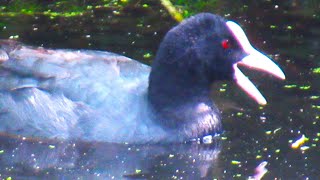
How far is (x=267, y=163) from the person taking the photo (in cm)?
795

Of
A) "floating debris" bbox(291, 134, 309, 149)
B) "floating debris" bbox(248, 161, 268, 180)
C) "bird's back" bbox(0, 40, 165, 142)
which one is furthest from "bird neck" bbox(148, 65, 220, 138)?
"floating debris" bbox(248, 161, 268, 180)

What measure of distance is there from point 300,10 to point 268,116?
112 inches

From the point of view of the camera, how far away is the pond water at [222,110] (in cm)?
788

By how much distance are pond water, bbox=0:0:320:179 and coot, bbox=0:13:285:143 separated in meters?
0.15

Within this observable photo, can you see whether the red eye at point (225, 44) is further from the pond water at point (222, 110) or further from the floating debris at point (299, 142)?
the floating debris at point (299, 142)

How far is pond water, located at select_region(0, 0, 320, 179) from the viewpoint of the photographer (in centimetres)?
788

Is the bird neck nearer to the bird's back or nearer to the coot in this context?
the coot

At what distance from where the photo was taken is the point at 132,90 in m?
8.67

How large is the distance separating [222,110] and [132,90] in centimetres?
91

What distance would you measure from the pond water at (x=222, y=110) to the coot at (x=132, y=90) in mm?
146

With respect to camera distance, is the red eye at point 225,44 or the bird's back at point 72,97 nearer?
the bird's back at point 72,97

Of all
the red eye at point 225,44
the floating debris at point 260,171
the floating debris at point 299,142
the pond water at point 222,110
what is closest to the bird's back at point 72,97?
the pond water at point 222,110

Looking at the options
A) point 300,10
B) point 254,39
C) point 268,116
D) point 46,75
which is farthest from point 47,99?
point 300,10

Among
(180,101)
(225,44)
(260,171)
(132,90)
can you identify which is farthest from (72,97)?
(260,171)
